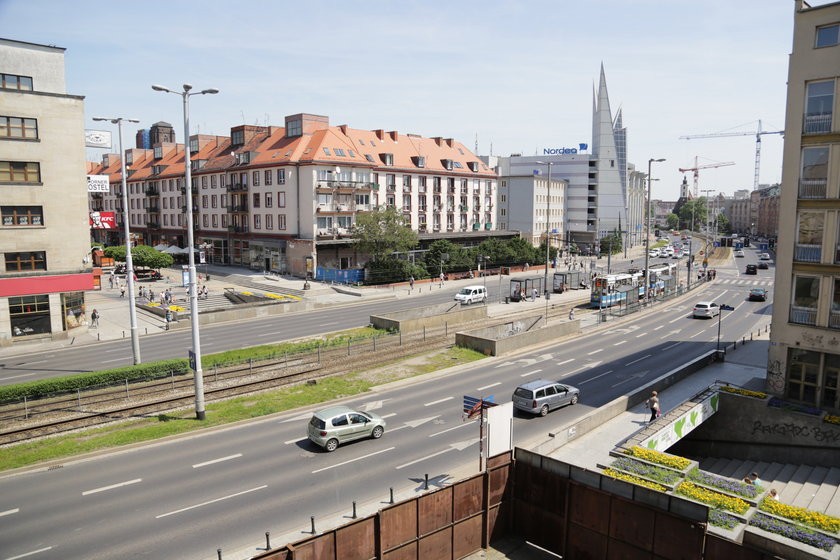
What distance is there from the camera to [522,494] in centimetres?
1709

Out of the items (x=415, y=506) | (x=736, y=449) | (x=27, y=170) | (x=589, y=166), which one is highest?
(x=589, y=166)

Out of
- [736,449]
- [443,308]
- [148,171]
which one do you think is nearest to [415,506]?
[736,449]

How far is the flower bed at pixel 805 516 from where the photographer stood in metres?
14.3

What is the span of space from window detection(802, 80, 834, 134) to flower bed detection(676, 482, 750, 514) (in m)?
19.0

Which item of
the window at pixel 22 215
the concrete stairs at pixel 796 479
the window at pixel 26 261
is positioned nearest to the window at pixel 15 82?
the window at pixel 22 215

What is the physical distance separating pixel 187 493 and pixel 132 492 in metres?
1.85

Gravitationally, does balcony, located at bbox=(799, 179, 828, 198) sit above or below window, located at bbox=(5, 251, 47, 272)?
above

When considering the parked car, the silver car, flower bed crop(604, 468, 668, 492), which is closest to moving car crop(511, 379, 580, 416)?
the silver car

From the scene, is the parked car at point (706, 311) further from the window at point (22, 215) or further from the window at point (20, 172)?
the window at point (20, 172)

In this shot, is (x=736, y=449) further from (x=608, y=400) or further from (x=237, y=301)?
(x=237, y=301)

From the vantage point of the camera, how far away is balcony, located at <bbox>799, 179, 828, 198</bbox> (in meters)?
25.5

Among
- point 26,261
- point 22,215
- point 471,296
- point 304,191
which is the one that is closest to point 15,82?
point 22,215

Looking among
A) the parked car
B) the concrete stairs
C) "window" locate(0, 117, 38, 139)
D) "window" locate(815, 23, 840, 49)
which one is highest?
"window" locate(815, 23, 840, 49)

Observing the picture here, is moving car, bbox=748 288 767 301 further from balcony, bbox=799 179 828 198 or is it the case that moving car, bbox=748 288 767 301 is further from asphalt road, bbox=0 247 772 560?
balcony, bbox=799 179 828 198
